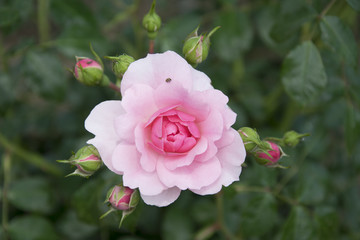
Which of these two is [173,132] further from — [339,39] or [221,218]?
[221,218]

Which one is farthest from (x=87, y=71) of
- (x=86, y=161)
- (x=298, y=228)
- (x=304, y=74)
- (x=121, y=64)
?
(x=298, y=228)

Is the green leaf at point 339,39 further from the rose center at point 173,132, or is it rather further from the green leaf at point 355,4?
the rose center at point 173,132

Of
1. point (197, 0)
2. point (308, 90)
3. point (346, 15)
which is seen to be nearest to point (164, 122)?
point (308, 90)

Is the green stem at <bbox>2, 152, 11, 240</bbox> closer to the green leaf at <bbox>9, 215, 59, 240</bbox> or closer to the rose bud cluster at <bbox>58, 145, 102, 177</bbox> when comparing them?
the green leaf at <bbox>9, 215, 59, 240</bbox>

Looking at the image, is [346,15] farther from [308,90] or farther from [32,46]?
[32,46]

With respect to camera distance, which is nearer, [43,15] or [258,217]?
[258,217]

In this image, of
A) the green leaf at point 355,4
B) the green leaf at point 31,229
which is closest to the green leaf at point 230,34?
the green leaf at point 355,4

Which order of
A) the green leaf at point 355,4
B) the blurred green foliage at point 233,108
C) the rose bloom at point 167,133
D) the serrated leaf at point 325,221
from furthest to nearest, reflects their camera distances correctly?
1. the serrated leaf at point 325,221
2. the blurred green foliage at point 233,108
3. the green leaf at point 355,4
4. the rose bloom at point 167,133
